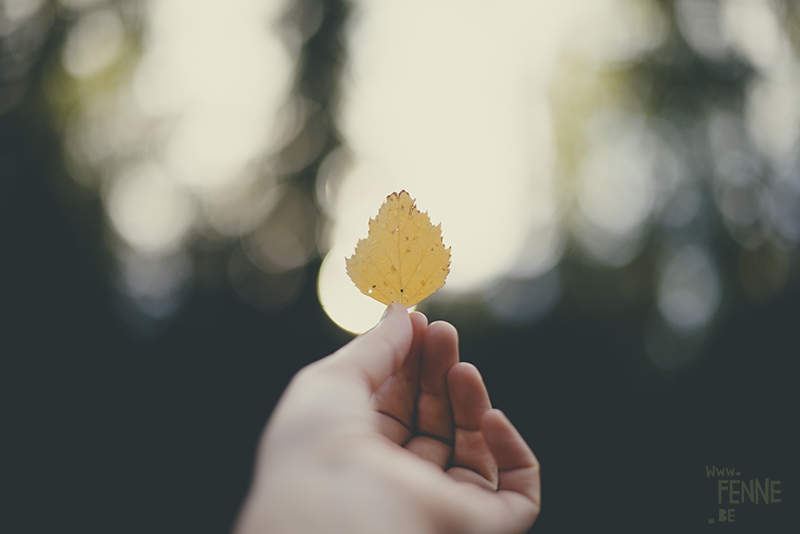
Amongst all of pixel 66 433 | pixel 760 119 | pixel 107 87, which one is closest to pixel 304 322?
pixel 66 433

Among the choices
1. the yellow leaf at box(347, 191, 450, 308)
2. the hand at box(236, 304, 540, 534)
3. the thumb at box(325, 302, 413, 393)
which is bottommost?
the hand at box(236, 304, 540, 534)

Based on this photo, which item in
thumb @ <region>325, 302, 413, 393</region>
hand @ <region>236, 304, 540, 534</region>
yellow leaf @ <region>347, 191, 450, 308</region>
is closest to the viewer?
hand @ <region>236, 304, 540, 534</region>

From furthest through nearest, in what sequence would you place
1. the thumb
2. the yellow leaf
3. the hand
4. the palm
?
the palm, the yellow leaf, the thumb, the hand

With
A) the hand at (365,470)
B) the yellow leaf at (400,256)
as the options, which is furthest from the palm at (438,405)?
the yellow leaf at (400,256)

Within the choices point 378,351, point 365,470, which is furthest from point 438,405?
point 365,470

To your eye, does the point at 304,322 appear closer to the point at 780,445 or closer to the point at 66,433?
the point at 66,433

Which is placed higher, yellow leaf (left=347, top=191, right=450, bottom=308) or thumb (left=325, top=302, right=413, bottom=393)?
yellow leaf (left=347, top=191, right=450, bottom=308)

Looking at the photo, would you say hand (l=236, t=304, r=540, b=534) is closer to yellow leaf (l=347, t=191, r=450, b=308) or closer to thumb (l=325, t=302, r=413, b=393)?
thumb (l=325, t=302, r=413, b=393)

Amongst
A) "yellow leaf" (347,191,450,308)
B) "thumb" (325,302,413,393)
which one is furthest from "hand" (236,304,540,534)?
"yellow leaf" (347,191,450,308)
